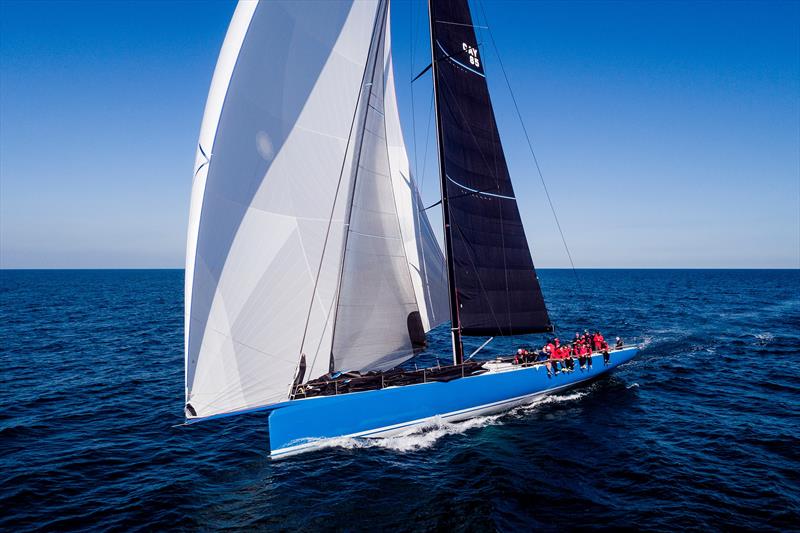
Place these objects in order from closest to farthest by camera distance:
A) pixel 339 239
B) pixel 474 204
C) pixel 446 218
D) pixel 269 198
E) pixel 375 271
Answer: pixel 269 198 → pixel 339 239 → pixel 375 271 → pixel 446 218 → pixel 474 204

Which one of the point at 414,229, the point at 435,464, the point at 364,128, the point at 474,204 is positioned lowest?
the point at 435,464

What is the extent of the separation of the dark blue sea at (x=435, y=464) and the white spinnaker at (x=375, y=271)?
286 centimetres

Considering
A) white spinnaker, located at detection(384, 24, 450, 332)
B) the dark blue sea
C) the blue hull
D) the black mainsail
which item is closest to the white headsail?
white spinnaker, located at detection(384, 24, 450, 332)

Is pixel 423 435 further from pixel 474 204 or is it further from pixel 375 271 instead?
pixel 474 204

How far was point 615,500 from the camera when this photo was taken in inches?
418

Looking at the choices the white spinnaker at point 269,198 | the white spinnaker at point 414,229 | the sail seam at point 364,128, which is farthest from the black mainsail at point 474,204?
the white spinnaker at point 269,198

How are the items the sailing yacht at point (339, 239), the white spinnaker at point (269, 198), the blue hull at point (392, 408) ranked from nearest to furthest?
the white spinnaker at point (269, 198) → the sailing yacht at point (339, 239) → the blue hull at point (392, 408)

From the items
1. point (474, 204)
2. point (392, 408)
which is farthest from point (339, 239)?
point (474, 204)

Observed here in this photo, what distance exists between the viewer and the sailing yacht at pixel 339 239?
37.0ft

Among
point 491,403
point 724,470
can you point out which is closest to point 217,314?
point 491,403

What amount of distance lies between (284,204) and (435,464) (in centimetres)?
823

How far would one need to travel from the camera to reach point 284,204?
1247cm

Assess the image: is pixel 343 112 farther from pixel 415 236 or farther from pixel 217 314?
pixel 217 314

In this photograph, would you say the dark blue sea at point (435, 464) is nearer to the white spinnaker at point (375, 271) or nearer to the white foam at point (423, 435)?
the white foam at point (423, 435)
